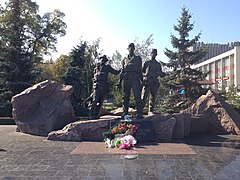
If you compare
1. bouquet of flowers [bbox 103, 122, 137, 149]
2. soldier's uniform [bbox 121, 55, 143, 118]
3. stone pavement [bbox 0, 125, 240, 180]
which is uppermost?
soldier's uniform [bbox 121, 55, 143, 118]

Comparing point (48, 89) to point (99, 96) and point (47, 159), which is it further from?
point (47, 159)

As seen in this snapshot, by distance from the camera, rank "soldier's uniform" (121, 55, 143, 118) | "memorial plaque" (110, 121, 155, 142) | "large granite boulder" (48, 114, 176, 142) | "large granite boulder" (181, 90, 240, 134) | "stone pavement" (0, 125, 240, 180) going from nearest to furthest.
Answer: "stone pavement" (0, 125, 240, 180), "memorial plaque" (110, 121, 155, 142), "large granite boulder" (48, 114, 176, 142), "soldier's uniform" (121, 55, 143, 118), "large granite boulder" (181, 90, 240, 134)

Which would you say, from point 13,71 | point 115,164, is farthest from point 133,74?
point 13,71

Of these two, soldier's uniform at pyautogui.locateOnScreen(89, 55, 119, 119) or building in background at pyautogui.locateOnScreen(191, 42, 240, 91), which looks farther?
building in background at pyautogui.locateOnScreen(191, 42, 240, 91)

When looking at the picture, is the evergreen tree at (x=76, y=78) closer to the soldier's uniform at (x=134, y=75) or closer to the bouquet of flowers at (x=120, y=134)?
the soldier's uniform at (x=134, y=75)

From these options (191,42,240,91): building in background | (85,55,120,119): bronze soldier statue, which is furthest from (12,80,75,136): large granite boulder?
(191,42,240,91): building in background

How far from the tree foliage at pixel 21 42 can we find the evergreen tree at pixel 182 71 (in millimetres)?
9670

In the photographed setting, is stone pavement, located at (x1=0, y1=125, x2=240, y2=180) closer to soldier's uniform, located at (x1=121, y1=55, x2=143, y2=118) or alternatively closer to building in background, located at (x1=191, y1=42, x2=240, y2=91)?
soldier's uniform, located at (x1=121, y1=55, x2=143, y2=118)

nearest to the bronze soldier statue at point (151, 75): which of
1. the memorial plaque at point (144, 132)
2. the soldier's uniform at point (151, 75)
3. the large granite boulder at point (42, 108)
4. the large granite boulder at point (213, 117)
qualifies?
the soldier's uniform at point (151, 75)

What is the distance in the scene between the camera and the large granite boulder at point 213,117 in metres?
9.22

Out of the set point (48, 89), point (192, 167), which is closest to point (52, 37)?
point (48, 89)

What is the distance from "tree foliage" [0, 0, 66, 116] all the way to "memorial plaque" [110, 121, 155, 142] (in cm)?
1145

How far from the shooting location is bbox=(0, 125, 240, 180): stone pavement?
15.2ft

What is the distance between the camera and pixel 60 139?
27.8 ft
